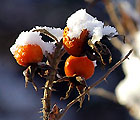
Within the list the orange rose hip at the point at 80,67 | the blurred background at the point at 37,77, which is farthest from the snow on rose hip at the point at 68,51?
the blurred background at the point at 37,77

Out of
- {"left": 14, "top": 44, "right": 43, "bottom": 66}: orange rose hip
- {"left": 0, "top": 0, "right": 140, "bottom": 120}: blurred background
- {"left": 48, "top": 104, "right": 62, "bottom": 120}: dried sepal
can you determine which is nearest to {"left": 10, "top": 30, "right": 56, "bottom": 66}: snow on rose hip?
{"left": 14, "top": 44, "right": 43, "bottom": 66}: orange rose hip

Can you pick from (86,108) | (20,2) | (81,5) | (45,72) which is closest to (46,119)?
(45,72)

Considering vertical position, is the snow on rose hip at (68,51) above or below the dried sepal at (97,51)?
above

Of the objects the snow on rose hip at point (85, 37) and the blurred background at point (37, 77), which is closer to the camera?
the snow on rose hip at point (85, 37)

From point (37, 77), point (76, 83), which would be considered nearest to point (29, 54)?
point (76, 83)

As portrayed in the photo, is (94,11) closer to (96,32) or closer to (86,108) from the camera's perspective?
(86,108)

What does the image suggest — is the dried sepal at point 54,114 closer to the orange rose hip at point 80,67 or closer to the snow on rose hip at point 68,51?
the snow on rose hip at point 68,51

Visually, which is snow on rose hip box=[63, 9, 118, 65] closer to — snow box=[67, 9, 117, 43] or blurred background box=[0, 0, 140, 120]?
snow box=[67, 9, 117, 43]
